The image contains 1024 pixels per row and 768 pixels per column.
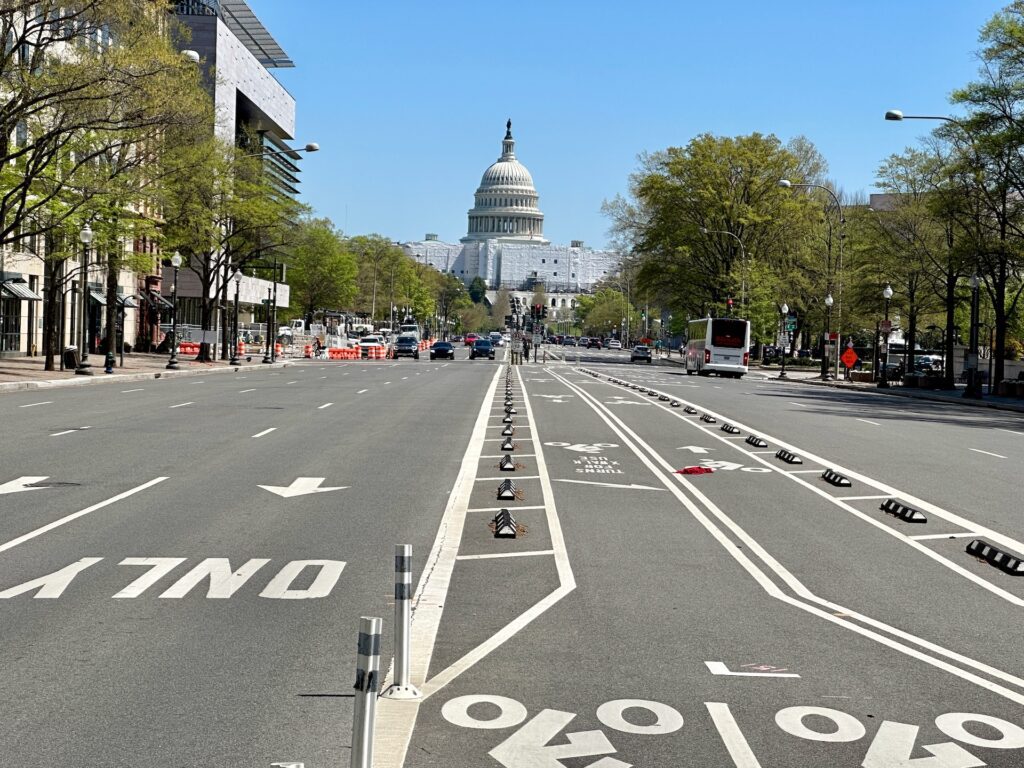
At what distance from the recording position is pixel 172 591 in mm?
9406

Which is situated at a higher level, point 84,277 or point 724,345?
point 84,277

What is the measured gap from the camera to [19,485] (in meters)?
15.2

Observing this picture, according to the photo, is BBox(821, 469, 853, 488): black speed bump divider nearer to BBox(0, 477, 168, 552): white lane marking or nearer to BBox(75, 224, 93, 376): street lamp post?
BBox(0, 477, 168, 552): white lane marking

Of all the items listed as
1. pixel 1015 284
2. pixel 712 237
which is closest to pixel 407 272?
pixel 712 237

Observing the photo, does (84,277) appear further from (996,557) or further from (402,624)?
(402,624)

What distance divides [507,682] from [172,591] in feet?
10.9

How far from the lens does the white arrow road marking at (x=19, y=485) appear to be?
48.2ft

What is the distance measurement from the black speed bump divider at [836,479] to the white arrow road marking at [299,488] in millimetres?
6501

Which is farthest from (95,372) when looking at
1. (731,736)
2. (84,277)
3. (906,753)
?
(906,753)

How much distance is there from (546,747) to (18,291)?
55.7m

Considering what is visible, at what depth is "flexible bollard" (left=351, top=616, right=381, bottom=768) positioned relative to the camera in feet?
15.3

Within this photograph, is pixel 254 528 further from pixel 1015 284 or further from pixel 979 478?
pixel 1015 284

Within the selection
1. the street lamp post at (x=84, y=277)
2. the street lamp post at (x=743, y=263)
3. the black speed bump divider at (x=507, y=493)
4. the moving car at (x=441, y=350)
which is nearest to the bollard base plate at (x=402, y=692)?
the black speed bump divider at (x=507, y=493)

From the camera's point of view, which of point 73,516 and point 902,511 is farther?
point 902,511
